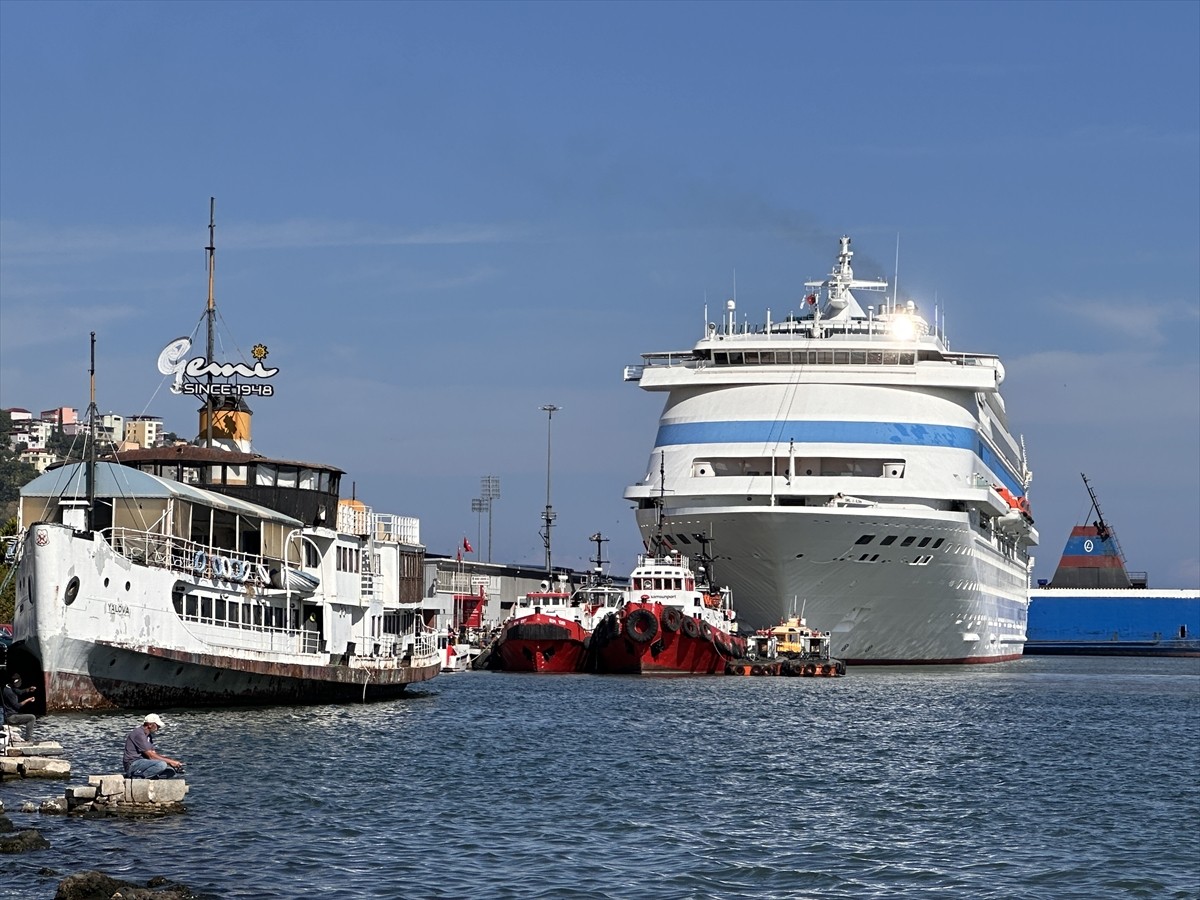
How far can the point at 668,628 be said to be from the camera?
80562 mm

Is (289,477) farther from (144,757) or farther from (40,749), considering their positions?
(144,757)

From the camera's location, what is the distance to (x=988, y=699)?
6744cm

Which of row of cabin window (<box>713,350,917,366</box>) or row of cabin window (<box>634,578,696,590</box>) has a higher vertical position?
row of cabin window (<box>713,350,917,366</box>)

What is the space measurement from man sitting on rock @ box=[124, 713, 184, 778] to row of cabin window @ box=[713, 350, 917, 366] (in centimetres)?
5831

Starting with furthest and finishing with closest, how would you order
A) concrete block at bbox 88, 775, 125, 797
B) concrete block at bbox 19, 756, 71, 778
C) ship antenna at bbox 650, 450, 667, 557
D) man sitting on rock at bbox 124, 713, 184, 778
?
ship antenna at bbox 650, 450, 667, 557
concrete block at bbox 19, 756, 71, 778
man sitting on rock at bbox 124, 713, 184, 778
concrete block at bbox 88, 775, 125, 797

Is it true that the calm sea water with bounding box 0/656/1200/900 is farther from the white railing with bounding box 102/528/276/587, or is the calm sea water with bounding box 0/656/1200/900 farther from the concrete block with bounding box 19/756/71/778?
the white railing with bounding box 102/528/276/587

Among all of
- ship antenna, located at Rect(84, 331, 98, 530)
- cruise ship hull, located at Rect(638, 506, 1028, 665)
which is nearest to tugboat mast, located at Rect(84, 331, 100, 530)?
ship antenna, located at Rect(84, 331, 98, 530)

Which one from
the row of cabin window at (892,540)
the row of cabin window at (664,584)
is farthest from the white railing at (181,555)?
the row of cabin window at (892,540)

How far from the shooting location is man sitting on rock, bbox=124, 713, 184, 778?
30594 mm

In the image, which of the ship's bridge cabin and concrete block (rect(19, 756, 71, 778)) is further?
the ship's bridge cabin

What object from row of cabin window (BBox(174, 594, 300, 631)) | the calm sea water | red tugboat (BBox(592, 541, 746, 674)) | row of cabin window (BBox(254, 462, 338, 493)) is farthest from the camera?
red tugboat (BBox(592, 541, 746, 674))

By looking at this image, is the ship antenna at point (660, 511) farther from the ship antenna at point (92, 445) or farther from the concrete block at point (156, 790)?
the concrete block at point (156, 790)

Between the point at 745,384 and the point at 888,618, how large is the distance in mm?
12744

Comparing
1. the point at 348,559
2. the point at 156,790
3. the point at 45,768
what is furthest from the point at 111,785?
the point at 348,559
